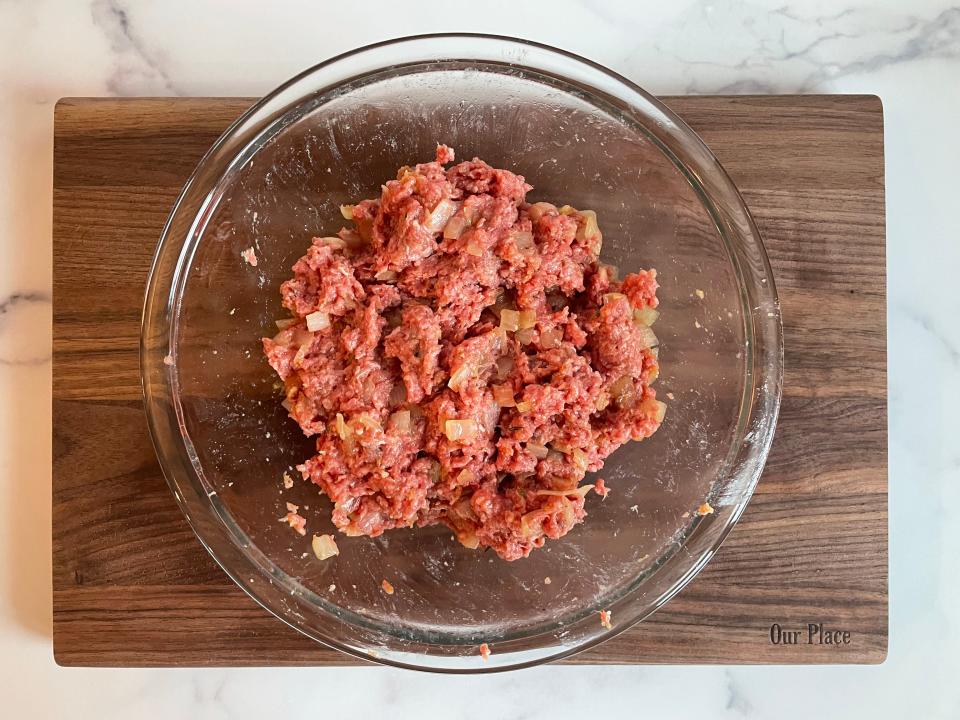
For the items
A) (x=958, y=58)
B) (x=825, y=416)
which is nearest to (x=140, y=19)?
(x=825, y=416)

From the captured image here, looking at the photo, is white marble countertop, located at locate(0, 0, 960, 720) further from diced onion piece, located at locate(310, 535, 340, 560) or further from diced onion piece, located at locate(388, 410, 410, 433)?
diced onion piece, located at locate(388, 410, 410, 433)

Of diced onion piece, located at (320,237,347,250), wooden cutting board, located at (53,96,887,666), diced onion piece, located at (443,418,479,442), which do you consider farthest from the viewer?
wooden cutting board, located at (53,96,887,666)

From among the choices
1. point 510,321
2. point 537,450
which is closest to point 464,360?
point 510,321

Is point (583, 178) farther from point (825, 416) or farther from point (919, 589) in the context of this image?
point (919, 589)

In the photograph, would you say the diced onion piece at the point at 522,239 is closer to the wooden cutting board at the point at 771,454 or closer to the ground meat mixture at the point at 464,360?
the ground meat mixture at the point at 464,360

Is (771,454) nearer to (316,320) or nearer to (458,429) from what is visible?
(458,429)

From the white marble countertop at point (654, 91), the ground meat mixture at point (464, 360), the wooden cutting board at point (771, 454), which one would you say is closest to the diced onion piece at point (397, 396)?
the ground meat mixture at point (464, 360)

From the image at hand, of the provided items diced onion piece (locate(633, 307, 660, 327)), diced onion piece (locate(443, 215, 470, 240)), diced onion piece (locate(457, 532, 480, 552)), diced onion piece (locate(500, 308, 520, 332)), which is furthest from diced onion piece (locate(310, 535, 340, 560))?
diced onion piece (locate(633, 307, 660, 327))

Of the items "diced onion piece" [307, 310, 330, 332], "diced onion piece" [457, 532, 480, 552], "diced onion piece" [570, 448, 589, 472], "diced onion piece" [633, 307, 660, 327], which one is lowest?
"diced onion piece" [457, 532, 480, 552]
